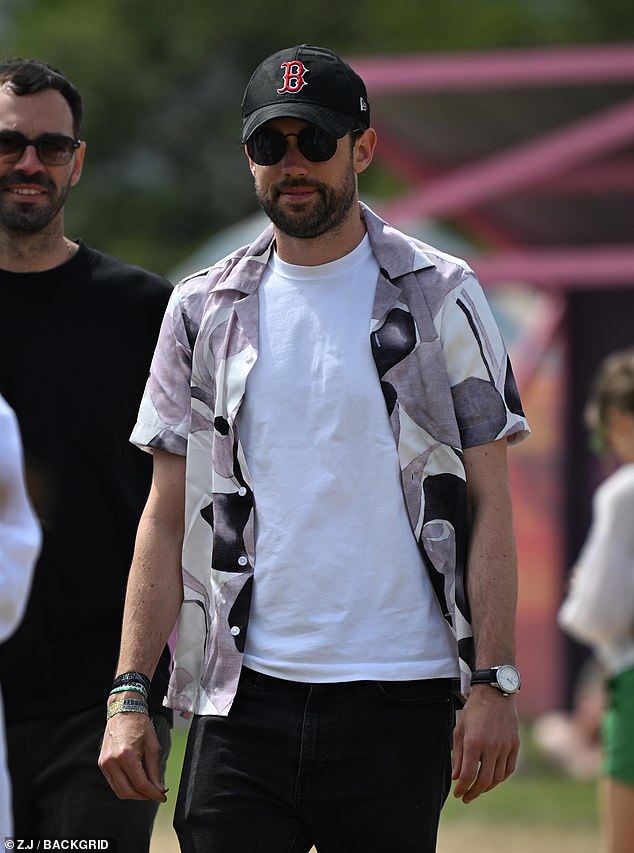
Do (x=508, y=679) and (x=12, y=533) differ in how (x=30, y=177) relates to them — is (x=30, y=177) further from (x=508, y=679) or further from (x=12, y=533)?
(x=508, y=679)

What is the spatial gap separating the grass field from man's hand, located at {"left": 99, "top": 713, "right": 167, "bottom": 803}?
4469mm

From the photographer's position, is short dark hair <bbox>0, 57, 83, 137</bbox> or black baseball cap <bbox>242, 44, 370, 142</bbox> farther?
short dark hair <bbox>0, 57, 83, 137</bbox>

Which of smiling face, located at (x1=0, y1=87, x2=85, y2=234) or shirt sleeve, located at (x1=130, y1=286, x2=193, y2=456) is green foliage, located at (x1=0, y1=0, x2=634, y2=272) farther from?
shirt sleeve, located at (x1=130, y1=286, x2=193, y2=456)

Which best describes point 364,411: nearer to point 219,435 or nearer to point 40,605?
point 219,435

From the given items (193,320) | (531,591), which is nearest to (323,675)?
(193,320)

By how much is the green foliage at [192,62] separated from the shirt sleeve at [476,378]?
33.7m

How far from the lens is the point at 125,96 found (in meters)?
40.1

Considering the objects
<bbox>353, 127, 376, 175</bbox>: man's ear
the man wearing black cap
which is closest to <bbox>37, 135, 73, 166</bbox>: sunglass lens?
the man wearing black cap

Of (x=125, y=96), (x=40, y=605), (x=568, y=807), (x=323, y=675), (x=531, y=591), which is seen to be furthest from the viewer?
(x=125, y=96)

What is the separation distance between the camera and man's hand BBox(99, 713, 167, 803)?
3.24m

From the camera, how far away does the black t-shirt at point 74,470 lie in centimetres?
382

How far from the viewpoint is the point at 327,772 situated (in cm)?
321

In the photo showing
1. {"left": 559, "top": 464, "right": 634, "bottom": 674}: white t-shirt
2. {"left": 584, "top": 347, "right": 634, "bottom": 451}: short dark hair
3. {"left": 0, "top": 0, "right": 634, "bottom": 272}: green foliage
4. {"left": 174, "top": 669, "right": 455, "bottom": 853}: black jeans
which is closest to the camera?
{"left": 174, "top": 669, "right": 455, "bottom": 853}: black jeans

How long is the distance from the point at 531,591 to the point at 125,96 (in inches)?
1219
